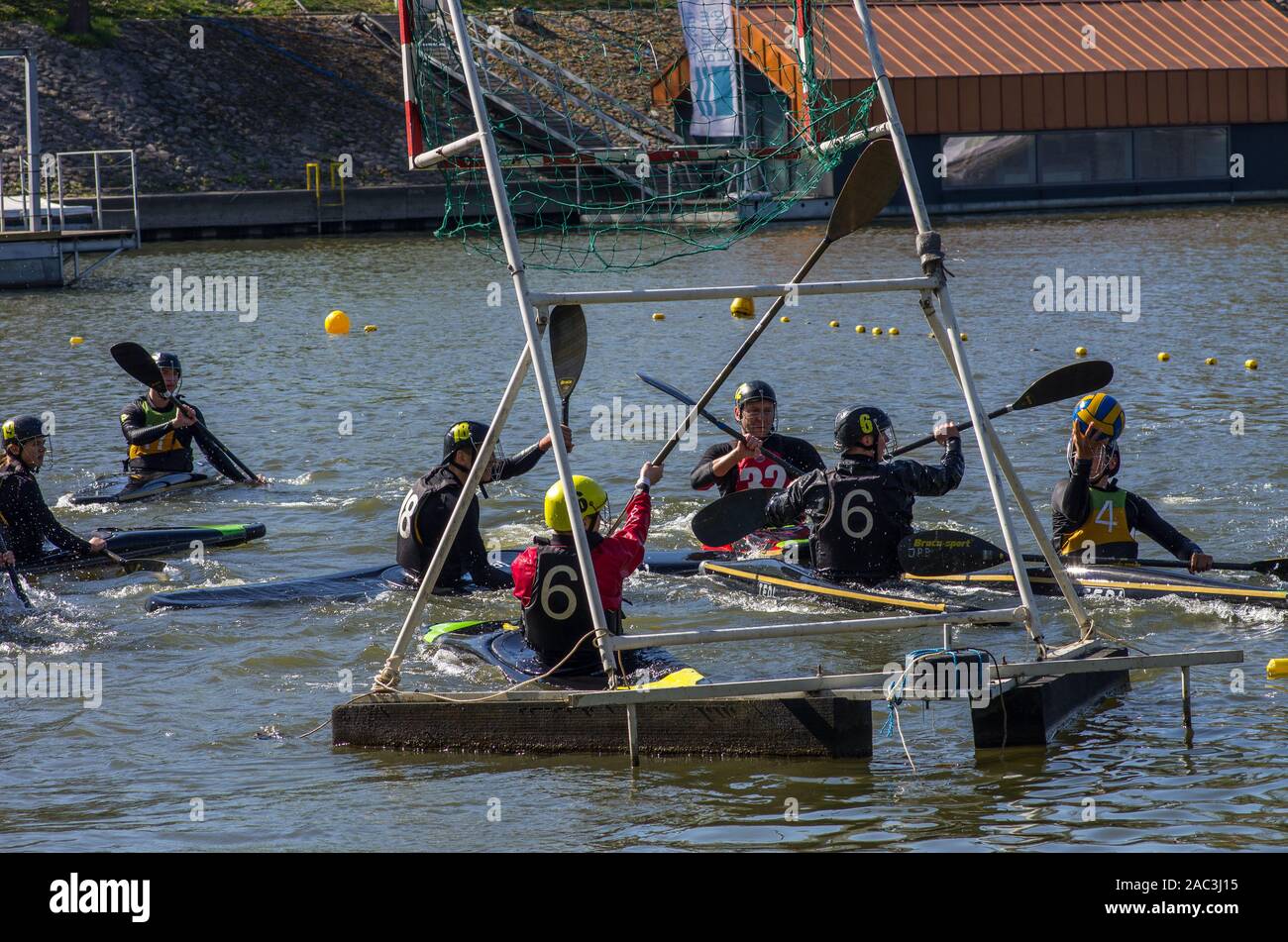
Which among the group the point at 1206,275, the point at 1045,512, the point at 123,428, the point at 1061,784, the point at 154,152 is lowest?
the point at 1061,784

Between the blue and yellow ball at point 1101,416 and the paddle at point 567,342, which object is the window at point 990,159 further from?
the paddle at point 567,342

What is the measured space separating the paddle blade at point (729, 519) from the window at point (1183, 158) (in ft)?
113

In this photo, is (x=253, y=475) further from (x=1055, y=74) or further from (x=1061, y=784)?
(x=1055, y=74)

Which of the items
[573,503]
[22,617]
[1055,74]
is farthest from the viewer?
[1055,74]

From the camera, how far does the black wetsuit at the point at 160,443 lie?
47.1 ft

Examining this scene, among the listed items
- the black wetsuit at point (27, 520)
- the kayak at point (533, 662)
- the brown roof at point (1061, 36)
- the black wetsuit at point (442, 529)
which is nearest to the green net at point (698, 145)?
the black wetsuit at point (442, 529)

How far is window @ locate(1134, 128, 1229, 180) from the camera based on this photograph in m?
40.6

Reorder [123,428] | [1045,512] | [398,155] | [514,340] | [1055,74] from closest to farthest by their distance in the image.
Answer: [1045,512] < [123,428] < [514,340] < [1055,74] < [398,155]

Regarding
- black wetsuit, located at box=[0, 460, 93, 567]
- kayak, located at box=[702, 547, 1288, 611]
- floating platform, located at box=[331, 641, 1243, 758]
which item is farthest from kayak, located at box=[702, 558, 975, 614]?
black wetsuit, located at box=[0, 460, 93, 567]

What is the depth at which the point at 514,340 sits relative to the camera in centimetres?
2323

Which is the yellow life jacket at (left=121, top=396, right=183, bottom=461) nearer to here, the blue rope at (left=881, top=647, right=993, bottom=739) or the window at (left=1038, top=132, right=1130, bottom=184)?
the blue rope at (left=881, top=647, right=993, bottom=739)

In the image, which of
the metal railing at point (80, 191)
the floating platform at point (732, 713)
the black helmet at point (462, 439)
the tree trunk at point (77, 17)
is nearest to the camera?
the floating platform at point (732, 713)

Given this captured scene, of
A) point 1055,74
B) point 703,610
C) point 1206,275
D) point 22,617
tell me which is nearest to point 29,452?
point 22,617
